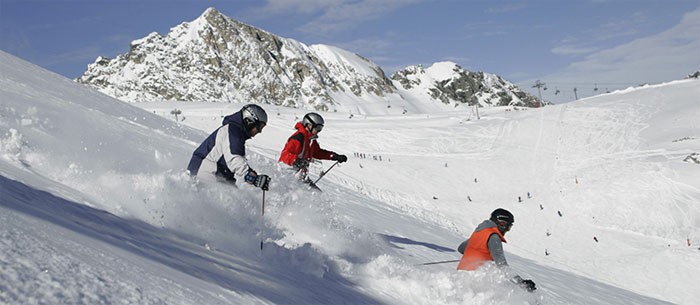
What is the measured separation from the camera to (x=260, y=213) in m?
7.00

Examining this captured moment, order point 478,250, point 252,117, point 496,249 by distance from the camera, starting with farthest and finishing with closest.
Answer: point 252,117, point 478,250, point 496,249

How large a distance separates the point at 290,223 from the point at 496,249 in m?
3.12

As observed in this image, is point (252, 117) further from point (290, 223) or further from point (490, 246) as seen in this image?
point (490, 246)

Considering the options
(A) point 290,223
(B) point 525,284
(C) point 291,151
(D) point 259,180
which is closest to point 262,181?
(D) point 259,180

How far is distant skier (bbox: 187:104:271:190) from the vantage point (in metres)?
6.06

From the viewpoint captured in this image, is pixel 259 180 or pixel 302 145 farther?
pixel 302 145

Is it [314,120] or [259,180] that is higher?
[314,120]

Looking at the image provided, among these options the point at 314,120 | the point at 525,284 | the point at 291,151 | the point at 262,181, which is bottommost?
the point at 525,284

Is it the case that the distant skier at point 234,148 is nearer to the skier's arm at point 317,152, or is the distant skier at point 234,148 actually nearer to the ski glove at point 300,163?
the ski glove at point 300,163

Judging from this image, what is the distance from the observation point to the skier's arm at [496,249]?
588 centimetres

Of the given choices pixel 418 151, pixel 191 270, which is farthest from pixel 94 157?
pixel 418 151

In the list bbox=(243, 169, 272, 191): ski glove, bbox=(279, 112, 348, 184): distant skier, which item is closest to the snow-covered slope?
bbox=(279, 112, 348, 184): distant skier

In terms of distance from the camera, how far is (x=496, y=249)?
5871mm

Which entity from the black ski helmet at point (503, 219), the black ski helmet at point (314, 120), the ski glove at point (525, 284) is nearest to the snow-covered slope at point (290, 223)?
the ski glove at point (525, 284)
